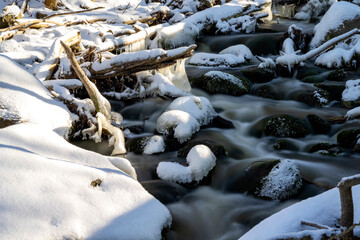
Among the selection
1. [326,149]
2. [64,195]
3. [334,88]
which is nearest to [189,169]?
[64,195]

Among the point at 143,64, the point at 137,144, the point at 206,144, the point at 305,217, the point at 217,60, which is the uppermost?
the point at 305,217

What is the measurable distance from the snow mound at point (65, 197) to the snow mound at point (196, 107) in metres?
2.56

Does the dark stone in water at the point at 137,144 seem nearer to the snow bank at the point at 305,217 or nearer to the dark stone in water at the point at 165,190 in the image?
the dark stone in water at the point at 165,190

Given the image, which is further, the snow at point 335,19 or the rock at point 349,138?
the snow at point 335,19

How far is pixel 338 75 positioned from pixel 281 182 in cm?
474

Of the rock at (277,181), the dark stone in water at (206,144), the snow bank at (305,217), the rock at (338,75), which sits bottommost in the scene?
the dark stone in water at (206,144)

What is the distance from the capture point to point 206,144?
4836 mm

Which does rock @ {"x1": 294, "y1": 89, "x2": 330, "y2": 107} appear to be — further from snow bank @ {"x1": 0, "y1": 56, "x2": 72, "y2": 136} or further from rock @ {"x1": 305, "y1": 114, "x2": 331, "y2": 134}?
snow bank @ {"x1": 0, "y1": 56, "x2": 72, "y2": 136}

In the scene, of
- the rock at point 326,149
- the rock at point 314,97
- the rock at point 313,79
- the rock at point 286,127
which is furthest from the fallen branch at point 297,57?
the rock at point 326,149

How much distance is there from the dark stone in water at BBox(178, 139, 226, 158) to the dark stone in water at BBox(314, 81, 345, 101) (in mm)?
3210

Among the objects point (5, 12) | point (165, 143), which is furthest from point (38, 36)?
point (165, 143)

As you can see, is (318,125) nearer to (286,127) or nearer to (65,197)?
(286,127)

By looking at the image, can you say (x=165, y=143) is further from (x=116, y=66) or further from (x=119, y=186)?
(x=119, y=186)

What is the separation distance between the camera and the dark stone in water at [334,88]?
6.73m
